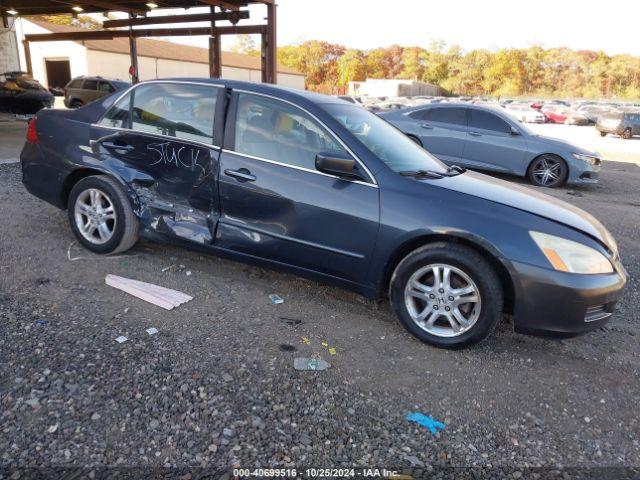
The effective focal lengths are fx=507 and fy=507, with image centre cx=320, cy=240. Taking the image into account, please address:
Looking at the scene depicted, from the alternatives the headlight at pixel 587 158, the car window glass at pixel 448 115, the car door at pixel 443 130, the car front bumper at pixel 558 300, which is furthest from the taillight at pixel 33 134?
the headlight at pixel 587 158

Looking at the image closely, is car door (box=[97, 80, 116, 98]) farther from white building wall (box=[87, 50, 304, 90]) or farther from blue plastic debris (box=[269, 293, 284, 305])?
blue plastic debris (box=[269, 293, 284, 305])

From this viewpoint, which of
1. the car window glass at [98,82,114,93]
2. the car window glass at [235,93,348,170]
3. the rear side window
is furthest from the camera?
the car window glass at [98,82,114,93]

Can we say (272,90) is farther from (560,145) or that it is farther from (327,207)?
(560,145)

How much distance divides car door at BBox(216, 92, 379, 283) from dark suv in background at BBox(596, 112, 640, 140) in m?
26.4

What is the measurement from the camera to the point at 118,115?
4395 mm

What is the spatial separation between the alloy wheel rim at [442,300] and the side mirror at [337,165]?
799 mm

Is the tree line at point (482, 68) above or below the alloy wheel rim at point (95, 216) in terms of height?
above

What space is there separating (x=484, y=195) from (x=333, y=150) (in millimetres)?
1088

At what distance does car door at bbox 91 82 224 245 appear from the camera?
396 cm

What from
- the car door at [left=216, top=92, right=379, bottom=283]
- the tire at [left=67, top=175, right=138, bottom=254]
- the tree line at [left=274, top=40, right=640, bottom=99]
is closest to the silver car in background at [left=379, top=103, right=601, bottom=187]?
the car door at [left=216, top=92, right=379, bottom=283]

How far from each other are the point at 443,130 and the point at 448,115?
39 cm

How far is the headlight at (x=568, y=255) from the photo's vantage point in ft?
10.1

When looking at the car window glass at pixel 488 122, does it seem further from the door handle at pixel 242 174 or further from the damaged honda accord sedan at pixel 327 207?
the door handle at pixel 242 174

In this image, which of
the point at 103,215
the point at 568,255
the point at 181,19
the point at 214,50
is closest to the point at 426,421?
the point at 568,255
